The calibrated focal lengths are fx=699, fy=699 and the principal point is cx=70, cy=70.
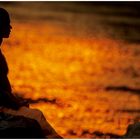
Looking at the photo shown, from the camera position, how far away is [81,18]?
5066 cm

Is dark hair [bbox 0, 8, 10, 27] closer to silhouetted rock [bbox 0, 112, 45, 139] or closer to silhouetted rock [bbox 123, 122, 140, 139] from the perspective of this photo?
silhouetted rock [bbox 0, 112, 45, 139]

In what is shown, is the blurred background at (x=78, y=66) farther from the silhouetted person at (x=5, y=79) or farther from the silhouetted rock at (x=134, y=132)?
the silhouetted person at (x=5, y=79)

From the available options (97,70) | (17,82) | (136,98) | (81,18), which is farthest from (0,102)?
(81,18)

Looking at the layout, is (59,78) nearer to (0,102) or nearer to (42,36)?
(42,36)

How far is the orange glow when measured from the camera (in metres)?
20.1

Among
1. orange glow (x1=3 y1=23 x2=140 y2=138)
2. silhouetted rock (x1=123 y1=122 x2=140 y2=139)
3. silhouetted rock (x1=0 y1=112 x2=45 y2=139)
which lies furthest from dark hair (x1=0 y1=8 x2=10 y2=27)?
orange glow (x1=3 y1=23 x2=140 y2=138)

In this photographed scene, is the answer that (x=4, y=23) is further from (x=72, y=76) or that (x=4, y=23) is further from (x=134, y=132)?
(x=72, y=76)

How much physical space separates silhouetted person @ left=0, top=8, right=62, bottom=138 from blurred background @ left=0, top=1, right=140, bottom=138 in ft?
19.7

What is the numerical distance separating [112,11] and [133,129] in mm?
42589

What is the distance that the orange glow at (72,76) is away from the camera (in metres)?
20.1

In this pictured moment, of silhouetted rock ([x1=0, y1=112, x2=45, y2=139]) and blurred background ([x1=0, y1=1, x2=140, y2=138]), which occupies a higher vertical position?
silhouetted rock ([x1=0, y1=112, x2=45, y2=139])

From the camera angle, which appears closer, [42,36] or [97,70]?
[97,70]

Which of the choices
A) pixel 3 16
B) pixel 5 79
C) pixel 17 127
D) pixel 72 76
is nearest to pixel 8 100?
pixel 5 79

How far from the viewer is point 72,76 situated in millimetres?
28391
